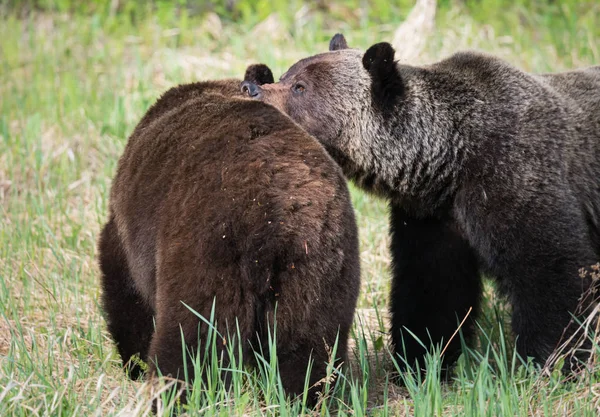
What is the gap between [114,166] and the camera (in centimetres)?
914

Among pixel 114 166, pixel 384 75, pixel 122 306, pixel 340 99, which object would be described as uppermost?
pixel 384 75

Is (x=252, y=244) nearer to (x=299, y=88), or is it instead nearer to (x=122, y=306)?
(x=122, y=306)

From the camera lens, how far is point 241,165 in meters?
4.03

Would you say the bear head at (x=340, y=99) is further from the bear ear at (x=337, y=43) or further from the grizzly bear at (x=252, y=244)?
the grizzly bear at (x=252, y=244)

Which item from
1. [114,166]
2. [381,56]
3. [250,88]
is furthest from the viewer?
[114,166]

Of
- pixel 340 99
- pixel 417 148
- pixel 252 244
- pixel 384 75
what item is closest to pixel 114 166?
pixel 340 99

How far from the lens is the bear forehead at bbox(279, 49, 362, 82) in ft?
19.4

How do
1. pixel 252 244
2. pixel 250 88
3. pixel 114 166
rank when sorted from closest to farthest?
pixel 252 244 < pixel 250 88 < pixel 114 166

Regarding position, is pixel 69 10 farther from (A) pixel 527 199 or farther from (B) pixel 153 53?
(A) pixel 527 199

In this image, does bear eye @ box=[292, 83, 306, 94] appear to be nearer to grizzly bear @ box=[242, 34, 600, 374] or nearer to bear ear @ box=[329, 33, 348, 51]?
grizzly bear @ box=[242, 34, 600, 374]

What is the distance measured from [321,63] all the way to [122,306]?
2.27 m

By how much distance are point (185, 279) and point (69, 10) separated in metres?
12.5

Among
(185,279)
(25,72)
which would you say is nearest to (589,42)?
(25,72)

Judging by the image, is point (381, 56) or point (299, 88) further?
point (299, 88)
